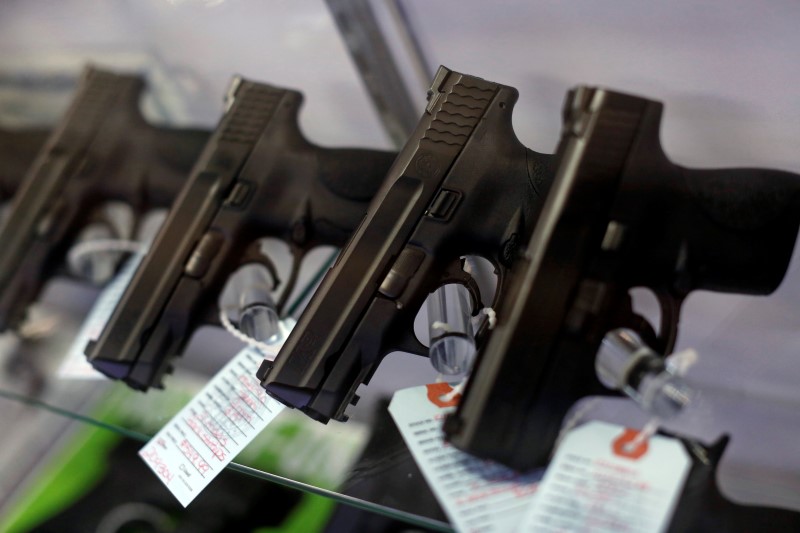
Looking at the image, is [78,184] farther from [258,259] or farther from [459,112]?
[459,112]

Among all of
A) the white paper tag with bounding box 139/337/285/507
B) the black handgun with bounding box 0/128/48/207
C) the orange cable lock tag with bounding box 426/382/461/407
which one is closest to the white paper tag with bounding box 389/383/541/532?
the orange cable lock tag with bounding box 426/382/461/407

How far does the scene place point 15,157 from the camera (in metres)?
1.17

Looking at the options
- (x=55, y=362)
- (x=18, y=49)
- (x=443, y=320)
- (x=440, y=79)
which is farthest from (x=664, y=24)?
(x=18, y=49)

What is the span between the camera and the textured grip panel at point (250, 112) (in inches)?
34.4

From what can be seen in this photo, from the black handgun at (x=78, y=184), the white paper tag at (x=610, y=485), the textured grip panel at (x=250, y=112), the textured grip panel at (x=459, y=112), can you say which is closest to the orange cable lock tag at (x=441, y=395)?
the white paper tag at (x=610, y=485)

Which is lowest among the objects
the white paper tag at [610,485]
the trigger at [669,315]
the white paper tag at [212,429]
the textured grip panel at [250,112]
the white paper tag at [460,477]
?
the white paper tag at [212,429]

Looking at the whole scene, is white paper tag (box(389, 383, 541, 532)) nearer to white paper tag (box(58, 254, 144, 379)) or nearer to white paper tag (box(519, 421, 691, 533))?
white paper tag (box(519, 421, 691, 533))

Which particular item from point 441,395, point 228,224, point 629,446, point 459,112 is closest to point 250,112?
point 228,224

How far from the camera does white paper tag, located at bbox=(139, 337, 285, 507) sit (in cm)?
73

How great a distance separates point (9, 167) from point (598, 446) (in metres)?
1.00

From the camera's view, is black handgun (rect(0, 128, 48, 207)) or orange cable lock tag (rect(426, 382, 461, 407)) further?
black handgun (rect(0, 128, 48, 207))

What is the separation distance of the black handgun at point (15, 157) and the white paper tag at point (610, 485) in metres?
0.95

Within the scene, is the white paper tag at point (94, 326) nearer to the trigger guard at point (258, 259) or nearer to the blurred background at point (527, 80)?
the blurred background at point (527, 80)

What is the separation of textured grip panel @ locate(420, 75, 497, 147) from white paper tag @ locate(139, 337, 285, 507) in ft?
0.98
